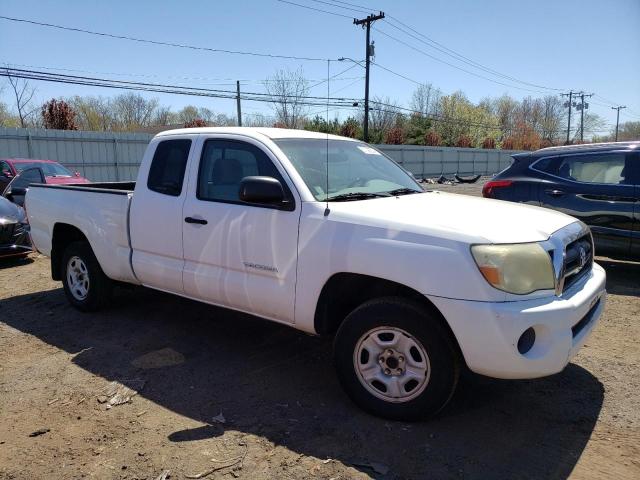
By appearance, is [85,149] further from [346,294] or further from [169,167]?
[346,294]

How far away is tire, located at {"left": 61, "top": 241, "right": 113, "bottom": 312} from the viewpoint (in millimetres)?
5492

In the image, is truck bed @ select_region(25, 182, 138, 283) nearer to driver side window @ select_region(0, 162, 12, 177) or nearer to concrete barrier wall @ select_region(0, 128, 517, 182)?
driver side window @ select_region(0, 162, 12, 177)

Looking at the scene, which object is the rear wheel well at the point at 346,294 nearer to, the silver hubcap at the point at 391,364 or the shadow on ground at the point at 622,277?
the silver hubcap at the point at 391,364

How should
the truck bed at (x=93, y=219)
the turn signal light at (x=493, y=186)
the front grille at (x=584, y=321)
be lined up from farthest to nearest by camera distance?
1. the turn signal light at (x=493, y=186)
2. the truck bed at (x=93, y=219)
3. the front grille at (x=584, y=321)

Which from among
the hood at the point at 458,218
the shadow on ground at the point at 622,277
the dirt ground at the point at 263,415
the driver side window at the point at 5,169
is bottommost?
the dirt ground at the point at 263,415

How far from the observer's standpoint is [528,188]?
7242 millimetres

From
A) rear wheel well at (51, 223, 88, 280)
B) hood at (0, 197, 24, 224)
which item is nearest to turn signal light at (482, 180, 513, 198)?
rear wheel well at (51, 223, 88, 280)

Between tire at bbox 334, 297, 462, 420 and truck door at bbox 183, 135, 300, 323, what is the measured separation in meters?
0.58

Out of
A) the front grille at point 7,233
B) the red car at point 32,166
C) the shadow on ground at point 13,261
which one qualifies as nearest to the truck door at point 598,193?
the front grille at point 7,233

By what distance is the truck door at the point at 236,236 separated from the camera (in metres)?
3.74

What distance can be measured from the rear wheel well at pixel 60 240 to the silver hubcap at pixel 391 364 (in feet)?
12.7

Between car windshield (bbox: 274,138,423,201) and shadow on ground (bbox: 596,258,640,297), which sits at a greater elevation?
car windshield (bbox: 274,138,423,201)

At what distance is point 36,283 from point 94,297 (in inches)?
90.8

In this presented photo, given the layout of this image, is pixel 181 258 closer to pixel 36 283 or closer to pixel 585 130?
pixel 36 283
